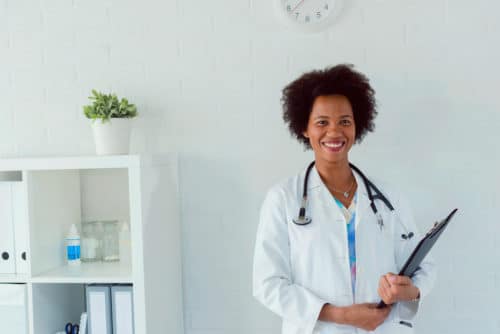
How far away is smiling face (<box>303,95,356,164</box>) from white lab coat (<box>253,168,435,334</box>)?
4.8 inches

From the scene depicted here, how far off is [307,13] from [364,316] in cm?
119

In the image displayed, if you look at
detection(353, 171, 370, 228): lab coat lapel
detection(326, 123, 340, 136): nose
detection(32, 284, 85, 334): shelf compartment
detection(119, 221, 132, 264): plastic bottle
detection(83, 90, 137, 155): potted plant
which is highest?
detection(83, 90, 137, 155): potted plant

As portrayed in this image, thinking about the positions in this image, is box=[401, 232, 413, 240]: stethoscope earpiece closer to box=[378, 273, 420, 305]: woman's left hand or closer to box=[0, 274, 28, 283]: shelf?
box=[378, 273, 420, 305]: woman's left hand

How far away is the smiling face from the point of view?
1.89m

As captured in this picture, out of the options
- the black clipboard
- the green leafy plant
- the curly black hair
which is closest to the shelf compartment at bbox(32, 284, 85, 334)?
the green leafy plant

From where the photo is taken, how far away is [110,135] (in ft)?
7.36

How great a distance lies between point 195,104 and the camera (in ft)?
7.89

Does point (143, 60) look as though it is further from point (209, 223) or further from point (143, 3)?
point (209, 223)

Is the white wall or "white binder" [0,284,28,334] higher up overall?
the white wall

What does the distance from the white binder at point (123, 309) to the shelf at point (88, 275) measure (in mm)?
51

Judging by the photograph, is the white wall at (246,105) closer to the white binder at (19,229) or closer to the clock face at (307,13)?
the clock face at (307,13)

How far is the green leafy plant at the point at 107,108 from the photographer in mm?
2244

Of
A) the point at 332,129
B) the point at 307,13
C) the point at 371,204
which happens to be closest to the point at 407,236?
the point at 371,204

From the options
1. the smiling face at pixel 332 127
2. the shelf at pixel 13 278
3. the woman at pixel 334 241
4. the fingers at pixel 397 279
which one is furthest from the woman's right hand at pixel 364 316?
the shelf at pixel 13 278
